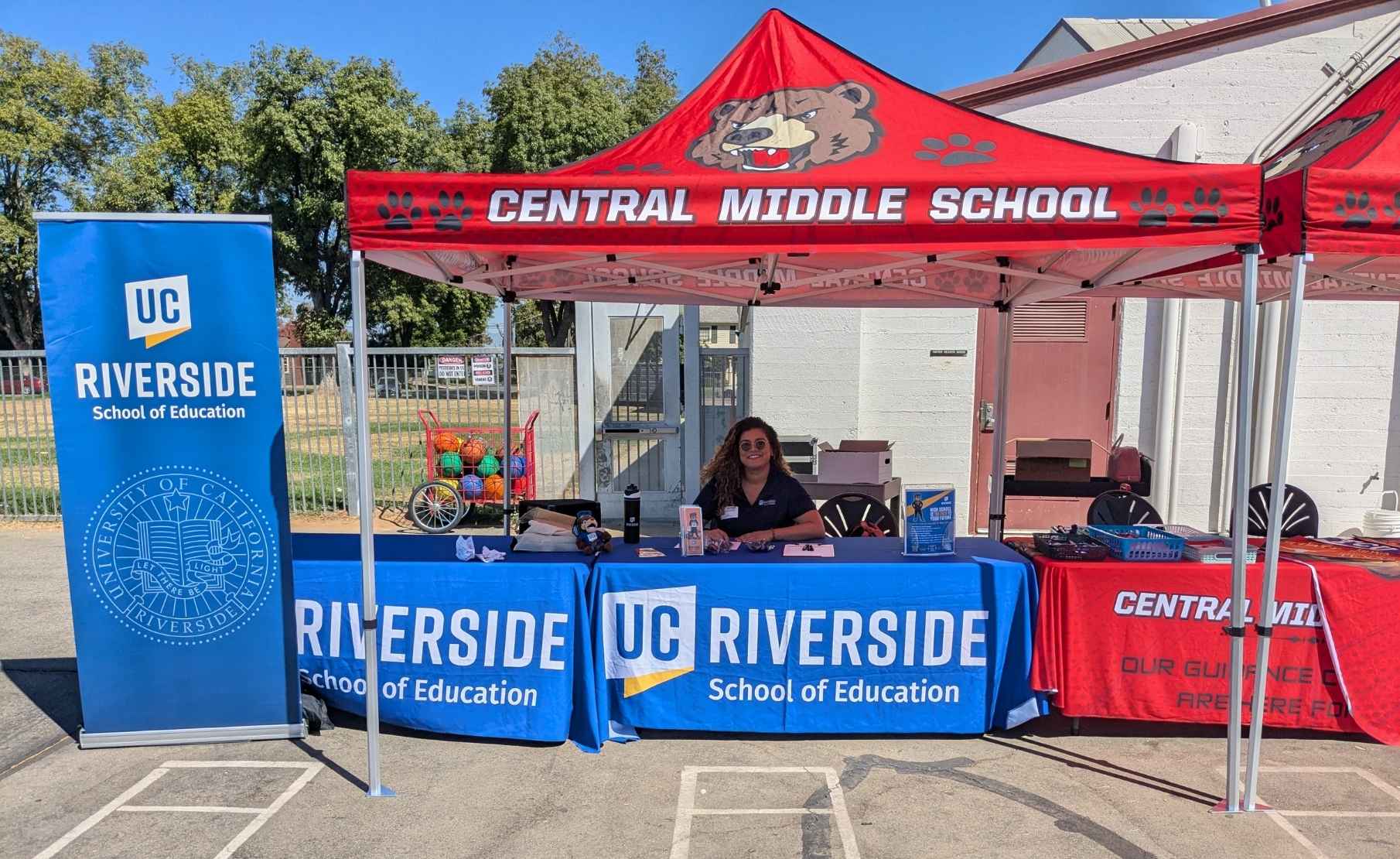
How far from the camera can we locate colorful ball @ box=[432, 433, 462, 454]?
981 centimetres

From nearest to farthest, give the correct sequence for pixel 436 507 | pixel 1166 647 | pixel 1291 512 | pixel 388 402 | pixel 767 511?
pixel 1166 647, pixel 767 511, pixel 1291 512, pixel 436 507, pixel 388 402

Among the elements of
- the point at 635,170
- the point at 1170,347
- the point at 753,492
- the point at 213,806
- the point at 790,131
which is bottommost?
the point at 213,806

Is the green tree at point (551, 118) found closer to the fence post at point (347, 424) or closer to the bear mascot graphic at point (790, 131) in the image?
the fence post at point (347, 424)

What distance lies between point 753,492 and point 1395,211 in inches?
130

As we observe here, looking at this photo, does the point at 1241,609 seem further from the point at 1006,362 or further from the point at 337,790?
the point at 337,790

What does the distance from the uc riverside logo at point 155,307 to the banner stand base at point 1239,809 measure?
17.2 feet

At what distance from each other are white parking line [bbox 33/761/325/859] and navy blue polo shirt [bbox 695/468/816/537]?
248 centimetres

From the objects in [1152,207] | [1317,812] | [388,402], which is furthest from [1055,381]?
[388,402]

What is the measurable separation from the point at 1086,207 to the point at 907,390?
17.3 feet

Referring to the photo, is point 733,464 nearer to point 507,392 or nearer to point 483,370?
point 507,392

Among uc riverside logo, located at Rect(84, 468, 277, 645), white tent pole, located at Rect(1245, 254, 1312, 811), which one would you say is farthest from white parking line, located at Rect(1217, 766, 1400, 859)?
uc riverside logo, located at Rect(84, 468, 277, 645)

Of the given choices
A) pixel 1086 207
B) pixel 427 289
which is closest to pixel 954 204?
pixel 1086 207

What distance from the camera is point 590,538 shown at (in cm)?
462

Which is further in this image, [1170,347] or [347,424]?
[347,424]
